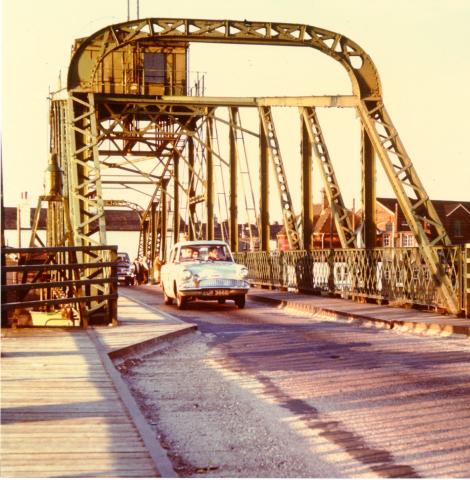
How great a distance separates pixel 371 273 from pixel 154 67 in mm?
20432

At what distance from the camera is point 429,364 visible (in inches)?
404

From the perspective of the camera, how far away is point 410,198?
18.8 meters

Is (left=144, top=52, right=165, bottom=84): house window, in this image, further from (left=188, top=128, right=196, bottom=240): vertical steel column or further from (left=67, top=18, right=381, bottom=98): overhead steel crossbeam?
(left=67, top=18, right=381, bottom=98): overhead steel crossbeam

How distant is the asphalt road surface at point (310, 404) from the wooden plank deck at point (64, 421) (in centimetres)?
42

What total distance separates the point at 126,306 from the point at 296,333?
618 cm

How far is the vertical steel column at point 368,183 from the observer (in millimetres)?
20906

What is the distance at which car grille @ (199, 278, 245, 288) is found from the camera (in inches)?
781

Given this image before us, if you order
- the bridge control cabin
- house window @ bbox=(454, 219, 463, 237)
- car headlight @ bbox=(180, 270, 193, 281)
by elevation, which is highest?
the bridge control cabin

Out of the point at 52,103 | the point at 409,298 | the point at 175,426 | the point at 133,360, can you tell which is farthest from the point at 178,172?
the point at 175,426

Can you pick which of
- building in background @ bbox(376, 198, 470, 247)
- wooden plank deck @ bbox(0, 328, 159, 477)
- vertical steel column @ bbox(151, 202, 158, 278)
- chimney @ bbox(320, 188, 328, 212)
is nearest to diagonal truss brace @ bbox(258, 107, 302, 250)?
wooden plank deck @ bbox(0, 328, 159, 477)

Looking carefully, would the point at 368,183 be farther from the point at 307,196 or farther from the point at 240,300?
the point at 307,196

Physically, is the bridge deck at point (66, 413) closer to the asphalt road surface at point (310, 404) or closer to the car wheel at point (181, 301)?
the asphalt road surface at point (310, 404)

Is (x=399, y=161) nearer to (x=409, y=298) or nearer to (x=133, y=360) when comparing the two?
(x=409, y=298)

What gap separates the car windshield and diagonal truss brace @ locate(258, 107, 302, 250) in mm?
A: 5911
